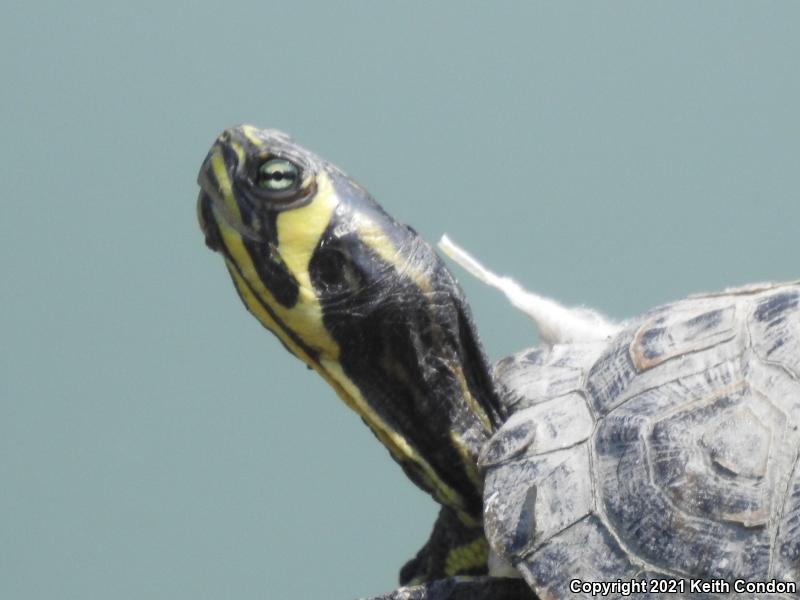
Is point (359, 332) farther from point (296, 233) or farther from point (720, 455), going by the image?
point (720, 455)

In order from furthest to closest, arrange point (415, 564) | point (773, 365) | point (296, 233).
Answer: point (415, 564) < point (296, 233) < point (773, 365)

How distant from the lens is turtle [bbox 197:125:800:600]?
153 cm

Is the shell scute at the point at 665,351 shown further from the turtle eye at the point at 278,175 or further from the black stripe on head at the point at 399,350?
the turtle eye at the point at 278,175

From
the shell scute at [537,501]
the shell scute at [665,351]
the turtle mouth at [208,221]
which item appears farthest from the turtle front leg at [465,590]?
the turtle mouth at [208,221]

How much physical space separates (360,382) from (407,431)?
0.12 meters

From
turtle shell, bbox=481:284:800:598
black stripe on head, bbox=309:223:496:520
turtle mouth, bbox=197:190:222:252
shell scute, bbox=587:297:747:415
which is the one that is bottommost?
turtle shell, bbox=481:284:800:598

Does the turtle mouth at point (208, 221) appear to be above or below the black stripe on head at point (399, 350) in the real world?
above

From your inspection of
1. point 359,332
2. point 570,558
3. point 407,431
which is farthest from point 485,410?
point 570,558

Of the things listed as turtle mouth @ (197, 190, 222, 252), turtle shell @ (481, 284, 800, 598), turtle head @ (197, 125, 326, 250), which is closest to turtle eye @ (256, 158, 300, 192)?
turtle head @ (197, 125, 326, 250)

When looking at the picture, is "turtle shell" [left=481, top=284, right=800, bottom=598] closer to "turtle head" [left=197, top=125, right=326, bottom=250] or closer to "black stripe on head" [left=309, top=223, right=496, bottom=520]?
"black stripe on head" [left=309, top=223, right=496, bottom=520]

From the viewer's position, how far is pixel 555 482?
164 centimetres

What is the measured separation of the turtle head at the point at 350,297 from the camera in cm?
183

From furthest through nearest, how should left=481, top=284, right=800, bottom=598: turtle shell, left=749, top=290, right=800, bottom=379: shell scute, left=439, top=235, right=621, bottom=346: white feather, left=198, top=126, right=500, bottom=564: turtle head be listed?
left=439, top=235, right=621, bottom=346: white feather < left=198, top=126, right=500, bottom=564: turtle head < left=749, top=290, right=800, bottom=379: shell scute < left=481, top=284, right=800, bottom=598: turtle shell

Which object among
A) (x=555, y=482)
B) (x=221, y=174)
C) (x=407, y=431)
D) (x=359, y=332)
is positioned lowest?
(x=555, y=482)
